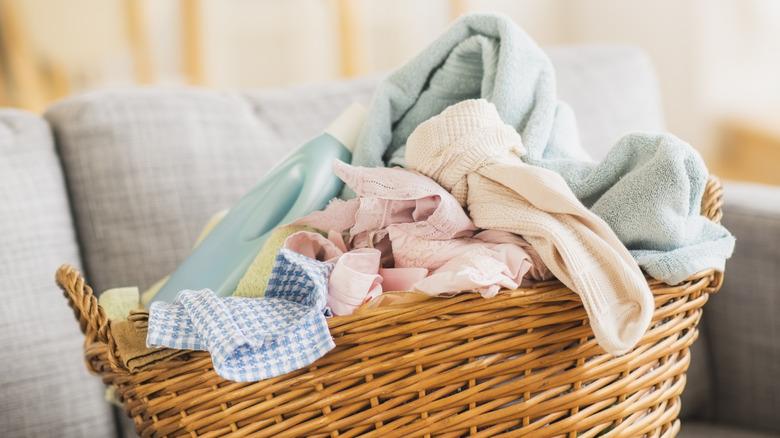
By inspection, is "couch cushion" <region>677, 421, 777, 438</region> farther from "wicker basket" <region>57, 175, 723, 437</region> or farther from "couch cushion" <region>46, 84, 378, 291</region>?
"couch cushion" <region>46, 84, 378, 291</region>

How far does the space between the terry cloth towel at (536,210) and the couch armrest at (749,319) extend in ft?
1.64

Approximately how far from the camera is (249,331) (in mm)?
563

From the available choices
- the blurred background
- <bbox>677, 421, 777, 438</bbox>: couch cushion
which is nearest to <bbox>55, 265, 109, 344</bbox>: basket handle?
<bbox>677, 421, 777, 438</bbox>: couch cushion

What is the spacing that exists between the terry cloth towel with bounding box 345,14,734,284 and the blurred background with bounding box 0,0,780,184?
4.18 feet

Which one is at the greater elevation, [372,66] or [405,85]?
[405,85]

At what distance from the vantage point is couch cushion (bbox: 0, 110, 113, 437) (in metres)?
0.90

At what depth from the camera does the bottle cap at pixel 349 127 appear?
792 mm

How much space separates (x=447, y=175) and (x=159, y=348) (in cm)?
26

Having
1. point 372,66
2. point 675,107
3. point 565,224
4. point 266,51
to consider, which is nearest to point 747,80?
point 675,107

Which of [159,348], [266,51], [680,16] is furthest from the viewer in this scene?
[266,51]

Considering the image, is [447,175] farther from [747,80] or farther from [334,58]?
[334,58]

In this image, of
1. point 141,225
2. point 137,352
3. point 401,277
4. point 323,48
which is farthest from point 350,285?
point 323,48

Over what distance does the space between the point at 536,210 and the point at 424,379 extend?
151 millimetres

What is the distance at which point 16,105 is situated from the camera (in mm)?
1902
